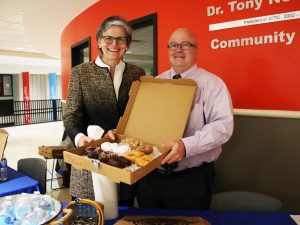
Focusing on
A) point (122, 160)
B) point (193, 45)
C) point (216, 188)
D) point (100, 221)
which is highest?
point (193, 45)

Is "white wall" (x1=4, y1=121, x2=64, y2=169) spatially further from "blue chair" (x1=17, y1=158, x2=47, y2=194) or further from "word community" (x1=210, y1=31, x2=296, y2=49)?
"word community" (x1=210, y1=31, x2=296, y2=49)

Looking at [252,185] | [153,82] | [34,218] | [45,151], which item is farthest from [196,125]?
[45,151]

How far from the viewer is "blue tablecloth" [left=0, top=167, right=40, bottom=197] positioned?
210 cm

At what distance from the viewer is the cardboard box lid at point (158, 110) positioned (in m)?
1.39

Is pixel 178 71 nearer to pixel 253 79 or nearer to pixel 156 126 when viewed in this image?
pixel 156 126

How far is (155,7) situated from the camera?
3.30m

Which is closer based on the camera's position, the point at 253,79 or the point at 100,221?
the point at 100,221

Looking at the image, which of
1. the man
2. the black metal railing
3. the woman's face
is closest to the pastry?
the man

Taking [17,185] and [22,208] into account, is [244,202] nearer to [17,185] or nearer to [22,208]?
[22,208]

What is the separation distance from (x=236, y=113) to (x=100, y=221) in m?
1.81

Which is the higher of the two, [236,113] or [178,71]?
[178,71]

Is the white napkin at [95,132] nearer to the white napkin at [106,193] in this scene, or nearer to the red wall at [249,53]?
the white napkin at [106,193]

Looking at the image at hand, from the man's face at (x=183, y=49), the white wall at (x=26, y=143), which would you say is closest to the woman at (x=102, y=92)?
the man's face at (x=183, y=49)

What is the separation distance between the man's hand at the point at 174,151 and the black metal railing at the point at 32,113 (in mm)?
13636
